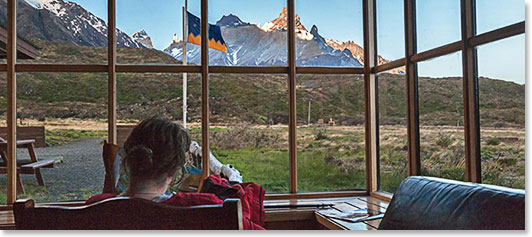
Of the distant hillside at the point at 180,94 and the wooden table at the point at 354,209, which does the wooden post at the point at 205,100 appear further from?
the wooden table at the point at 354,209

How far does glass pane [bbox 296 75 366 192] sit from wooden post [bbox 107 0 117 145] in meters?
1.40

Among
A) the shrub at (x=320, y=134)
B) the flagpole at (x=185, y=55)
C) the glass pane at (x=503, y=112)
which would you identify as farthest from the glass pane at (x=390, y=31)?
the flagpole at (x=185, y=55)

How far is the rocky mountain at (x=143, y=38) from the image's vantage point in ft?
13.0

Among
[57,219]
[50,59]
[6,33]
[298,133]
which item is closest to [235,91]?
[298,133]

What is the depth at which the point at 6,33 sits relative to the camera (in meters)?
3.71

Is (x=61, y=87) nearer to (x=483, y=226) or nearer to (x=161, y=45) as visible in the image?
(x=161, y=45)

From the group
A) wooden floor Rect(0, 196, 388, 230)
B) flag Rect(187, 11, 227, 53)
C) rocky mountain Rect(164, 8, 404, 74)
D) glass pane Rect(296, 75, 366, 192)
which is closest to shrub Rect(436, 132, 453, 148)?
wooden floor Rect(0, 196, 388, 230)

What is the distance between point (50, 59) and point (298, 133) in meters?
1.97

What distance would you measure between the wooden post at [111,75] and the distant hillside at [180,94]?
7 cm

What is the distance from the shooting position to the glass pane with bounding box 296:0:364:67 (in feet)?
13.3

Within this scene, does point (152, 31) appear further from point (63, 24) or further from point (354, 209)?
point (354, 209)

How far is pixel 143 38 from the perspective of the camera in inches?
158

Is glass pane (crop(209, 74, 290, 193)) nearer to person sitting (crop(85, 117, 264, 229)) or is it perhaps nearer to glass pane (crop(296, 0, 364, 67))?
glass pane (crop(296, 0, 364, 67))

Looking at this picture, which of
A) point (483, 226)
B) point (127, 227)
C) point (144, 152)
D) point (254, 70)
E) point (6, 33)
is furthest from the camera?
point (254, 70)
